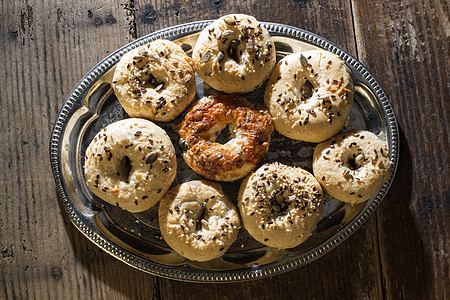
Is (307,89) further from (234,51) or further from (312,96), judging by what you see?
(234,51)

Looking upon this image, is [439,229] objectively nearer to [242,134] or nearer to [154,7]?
[242,134]

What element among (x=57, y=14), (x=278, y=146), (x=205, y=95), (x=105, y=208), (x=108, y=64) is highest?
(x=57, y=14)

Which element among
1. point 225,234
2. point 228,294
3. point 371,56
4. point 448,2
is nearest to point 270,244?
point 225,234

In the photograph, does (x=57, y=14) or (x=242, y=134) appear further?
(x=57, y=14)

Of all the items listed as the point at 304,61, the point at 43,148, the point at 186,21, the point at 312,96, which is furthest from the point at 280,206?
the point at 43,148

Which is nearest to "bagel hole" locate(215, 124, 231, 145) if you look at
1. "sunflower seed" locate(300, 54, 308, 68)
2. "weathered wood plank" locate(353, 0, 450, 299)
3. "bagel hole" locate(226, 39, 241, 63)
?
"bagel hole" locate(226, 39, 241, 63)

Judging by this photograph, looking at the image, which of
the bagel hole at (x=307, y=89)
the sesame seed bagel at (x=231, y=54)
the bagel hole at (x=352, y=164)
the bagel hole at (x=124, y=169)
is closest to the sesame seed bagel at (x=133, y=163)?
the bagel hole at (x=124, y=169)

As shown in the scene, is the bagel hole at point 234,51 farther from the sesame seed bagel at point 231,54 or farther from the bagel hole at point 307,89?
the bagel hole at point 307,89
